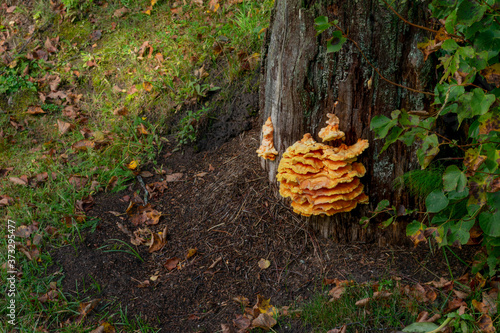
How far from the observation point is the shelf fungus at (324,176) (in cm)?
266

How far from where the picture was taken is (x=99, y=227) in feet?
11.8

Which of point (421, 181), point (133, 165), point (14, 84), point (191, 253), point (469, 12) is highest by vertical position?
point (469, 12)

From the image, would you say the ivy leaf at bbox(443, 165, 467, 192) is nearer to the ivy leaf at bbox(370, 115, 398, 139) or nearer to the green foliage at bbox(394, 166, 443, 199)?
the ivy leaf at bbox(370, 115, 398, 139)

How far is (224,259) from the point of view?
10.5ft

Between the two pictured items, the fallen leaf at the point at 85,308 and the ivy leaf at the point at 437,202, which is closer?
the ivy leaf at the point at 437,202

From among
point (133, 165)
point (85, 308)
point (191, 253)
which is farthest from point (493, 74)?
point (133, 165)

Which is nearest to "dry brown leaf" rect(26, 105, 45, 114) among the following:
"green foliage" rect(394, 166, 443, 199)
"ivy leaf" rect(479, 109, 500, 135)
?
"green foliage" rect(394, 166, 443, 199)

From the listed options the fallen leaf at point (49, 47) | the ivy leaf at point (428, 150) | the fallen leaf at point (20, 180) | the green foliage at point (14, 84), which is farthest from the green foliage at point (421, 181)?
the fallen leaf at point (49, 47)

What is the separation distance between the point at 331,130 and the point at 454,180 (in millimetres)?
954

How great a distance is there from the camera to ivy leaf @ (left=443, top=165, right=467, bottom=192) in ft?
6.58

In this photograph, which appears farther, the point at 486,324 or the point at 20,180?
the point at 20,180

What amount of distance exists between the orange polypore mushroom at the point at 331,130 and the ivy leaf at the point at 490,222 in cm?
101

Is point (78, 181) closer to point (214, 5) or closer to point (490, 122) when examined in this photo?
point (214, 5)

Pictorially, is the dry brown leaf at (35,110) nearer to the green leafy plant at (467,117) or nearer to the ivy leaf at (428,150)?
the green leafy plant at (467,117)
